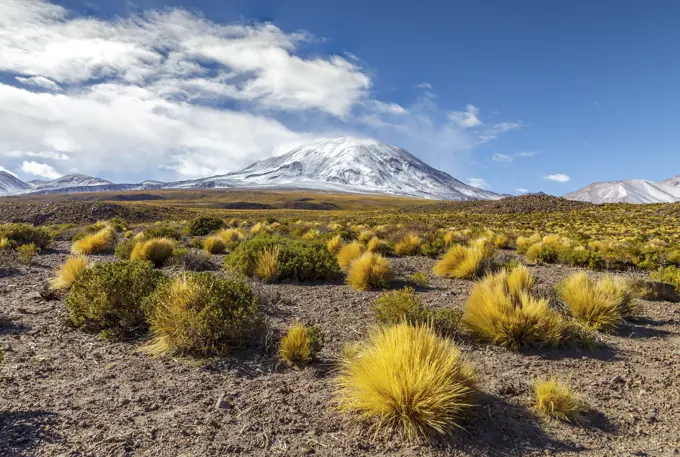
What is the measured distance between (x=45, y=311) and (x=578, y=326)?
7.23m

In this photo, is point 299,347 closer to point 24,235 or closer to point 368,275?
point 368,275

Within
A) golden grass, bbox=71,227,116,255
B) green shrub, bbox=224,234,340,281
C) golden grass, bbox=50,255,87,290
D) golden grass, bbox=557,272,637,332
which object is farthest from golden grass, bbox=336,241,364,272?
golden grass, bbox=71,227,116,255

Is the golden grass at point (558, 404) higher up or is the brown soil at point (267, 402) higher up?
the golden grass at point (558, 404)

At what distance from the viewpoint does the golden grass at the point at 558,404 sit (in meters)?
3.28

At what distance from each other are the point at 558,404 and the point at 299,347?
7.89ft

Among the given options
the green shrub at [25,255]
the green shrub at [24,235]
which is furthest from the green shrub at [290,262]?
the green shrub at [24,235]

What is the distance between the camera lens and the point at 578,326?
5055mm

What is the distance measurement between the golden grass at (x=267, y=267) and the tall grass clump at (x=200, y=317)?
9.94 feet

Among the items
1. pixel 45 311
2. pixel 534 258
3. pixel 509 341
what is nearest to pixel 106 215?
pixel 45 311

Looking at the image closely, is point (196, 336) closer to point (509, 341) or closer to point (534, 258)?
point (509, 341)

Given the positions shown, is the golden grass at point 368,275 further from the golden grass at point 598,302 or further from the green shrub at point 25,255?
the green shrub at point 25,255

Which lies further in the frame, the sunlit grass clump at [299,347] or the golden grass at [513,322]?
the golden grass at [513,322]

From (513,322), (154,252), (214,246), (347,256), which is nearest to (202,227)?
(214,246)

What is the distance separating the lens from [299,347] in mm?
4281
